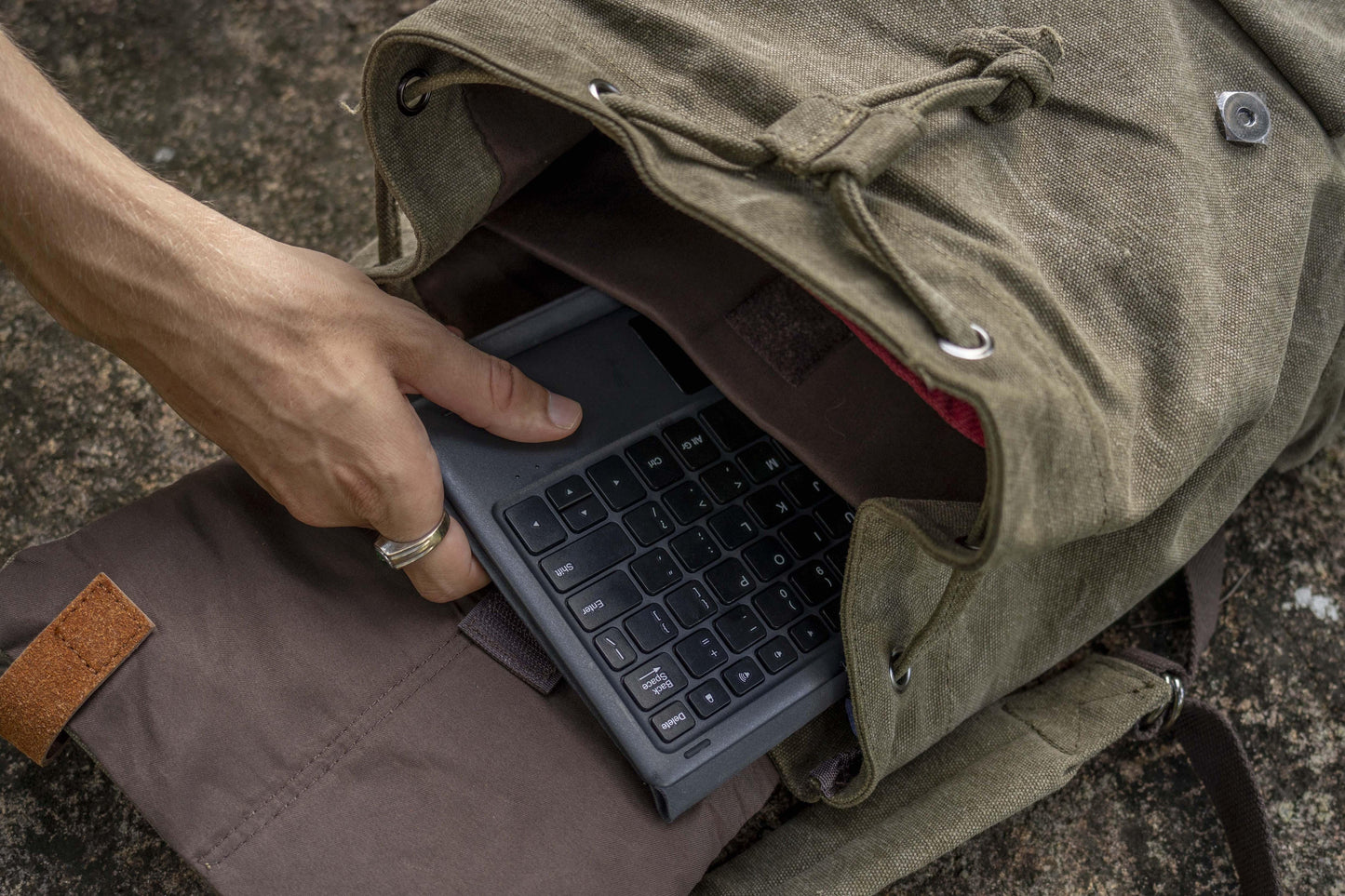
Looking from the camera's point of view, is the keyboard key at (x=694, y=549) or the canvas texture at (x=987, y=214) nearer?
the canvas texture at (x=987, y=214)

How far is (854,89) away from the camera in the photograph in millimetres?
545

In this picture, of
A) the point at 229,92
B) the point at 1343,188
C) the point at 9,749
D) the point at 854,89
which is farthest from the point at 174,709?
the point at 1343,188

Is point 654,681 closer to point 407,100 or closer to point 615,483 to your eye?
point 615,483

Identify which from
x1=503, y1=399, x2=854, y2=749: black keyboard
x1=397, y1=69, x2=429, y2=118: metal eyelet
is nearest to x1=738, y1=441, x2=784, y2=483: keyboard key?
x1=503, y1=399, x2=854, y2=749: black keyboard

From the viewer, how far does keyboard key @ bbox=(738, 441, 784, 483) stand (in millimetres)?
663

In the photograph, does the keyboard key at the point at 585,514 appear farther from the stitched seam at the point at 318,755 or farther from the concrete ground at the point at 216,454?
the concrete ground at the point at 216,454

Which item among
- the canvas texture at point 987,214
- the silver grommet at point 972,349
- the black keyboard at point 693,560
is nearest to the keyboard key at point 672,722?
the black keyboard at point 693,560

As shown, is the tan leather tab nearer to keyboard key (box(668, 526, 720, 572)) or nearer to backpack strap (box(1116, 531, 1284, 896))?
keyboard key (box(668, 526, 720, 572))

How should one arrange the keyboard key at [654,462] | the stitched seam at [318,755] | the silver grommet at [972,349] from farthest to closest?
1. the keyboard key at [654,462]
2. the stitched seam at [318,755]
3. the silver grommet at [972,349]

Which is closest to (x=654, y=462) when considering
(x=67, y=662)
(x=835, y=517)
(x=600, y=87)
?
(x=835, y=517)

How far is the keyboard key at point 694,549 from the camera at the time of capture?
0.62m

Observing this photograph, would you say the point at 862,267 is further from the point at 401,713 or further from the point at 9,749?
the point at 9,749

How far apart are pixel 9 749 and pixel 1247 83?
100cm

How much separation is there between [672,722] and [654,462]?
18cm
